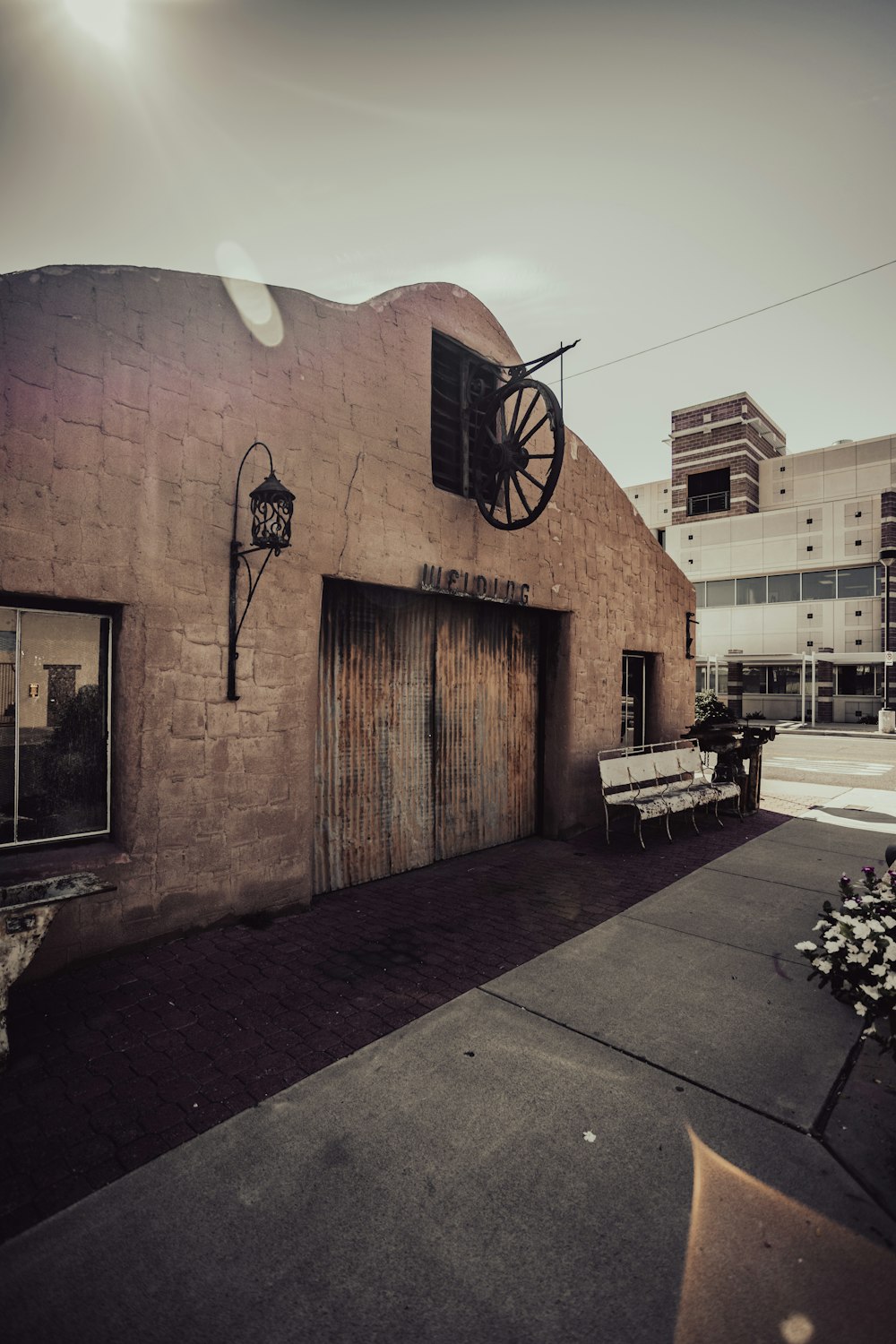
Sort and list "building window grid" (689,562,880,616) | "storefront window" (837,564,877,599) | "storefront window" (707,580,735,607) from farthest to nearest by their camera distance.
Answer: "storefront window" (707,580,735,607), "building window grid" (689,562,880,616), "storefront window" (837,564,877,599)

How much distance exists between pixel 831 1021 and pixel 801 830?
5582 mm

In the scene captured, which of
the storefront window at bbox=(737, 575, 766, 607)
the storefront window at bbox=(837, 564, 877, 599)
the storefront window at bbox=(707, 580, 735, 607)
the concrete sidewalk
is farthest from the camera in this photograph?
the storefront window at bbox=(707, 580, 735, 607)

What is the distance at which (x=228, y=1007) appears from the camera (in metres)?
4.09

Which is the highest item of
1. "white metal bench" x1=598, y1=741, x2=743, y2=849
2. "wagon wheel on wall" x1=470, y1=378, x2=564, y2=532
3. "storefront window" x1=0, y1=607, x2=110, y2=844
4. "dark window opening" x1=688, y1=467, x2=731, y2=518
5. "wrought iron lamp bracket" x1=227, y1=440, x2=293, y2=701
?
"dark window opening" x1=688, y1=467, x2=731, y2=518

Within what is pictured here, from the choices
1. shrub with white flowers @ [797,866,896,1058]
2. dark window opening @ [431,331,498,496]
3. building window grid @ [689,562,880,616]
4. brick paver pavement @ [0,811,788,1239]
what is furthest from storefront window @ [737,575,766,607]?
shrub with white flowers @ [797,866,896,1058]

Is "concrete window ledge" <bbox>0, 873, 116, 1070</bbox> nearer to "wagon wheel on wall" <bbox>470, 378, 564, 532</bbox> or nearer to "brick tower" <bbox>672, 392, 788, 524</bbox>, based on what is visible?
"wagon wheel on wall" <bbox>470, 378, 564, 532</bbox>

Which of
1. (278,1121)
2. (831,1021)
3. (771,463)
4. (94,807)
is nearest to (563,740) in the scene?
(831,1021)

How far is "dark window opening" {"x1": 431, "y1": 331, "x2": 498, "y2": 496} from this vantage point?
7.30 meters

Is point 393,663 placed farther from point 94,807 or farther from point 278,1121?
point 278,1121

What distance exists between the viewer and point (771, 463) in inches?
1479

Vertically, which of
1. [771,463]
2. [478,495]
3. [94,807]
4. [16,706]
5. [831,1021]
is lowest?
[831,1021]

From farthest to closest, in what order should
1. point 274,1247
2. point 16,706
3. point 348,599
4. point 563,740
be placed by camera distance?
point 563,740 → point 348,599 → point 16,706 → point 274,1247

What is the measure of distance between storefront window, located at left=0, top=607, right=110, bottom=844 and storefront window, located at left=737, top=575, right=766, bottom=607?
3684cm

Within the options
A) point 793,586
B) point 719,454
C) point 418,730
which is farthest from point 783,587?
point 418,730
